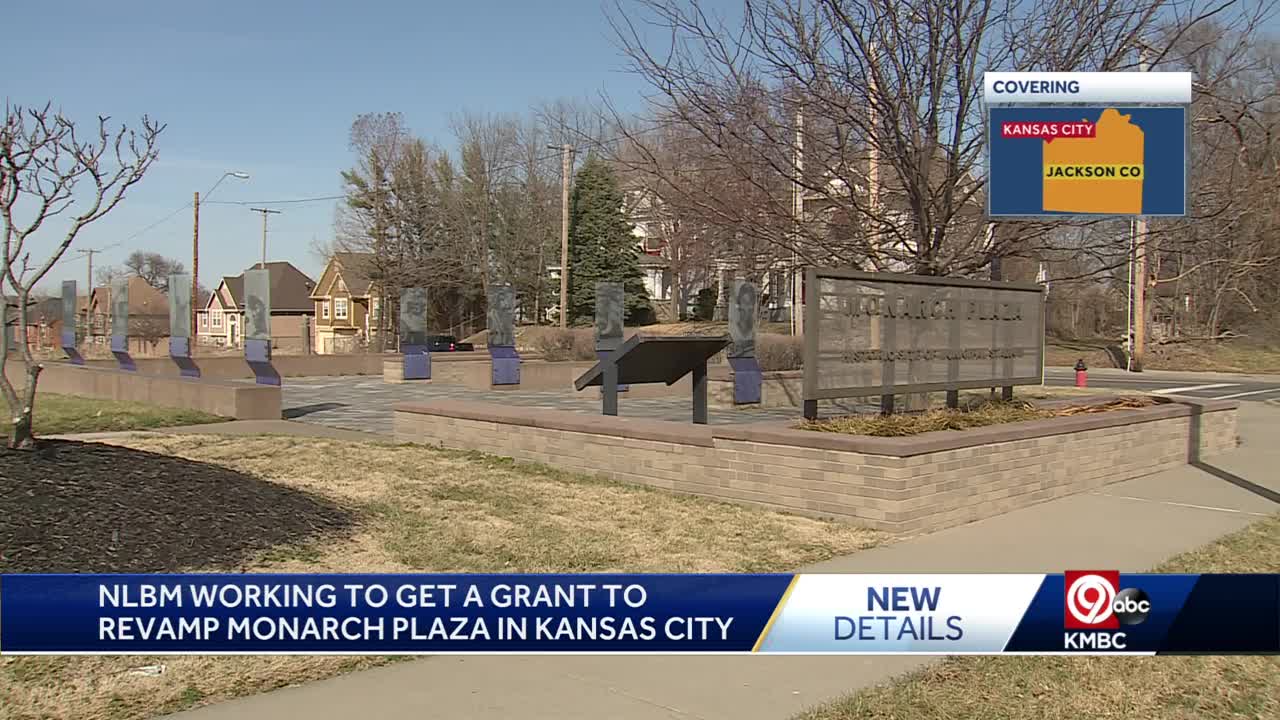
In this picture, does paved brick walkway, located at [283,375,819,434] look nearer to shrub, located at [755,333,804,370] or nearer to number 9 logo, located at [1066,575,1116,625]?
shrub, located at [755,333,804,370]

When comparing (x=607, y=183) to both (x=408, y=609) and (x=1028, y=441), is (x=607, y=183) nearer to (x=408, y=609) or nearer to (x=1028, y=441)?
(x=1028, y=441)

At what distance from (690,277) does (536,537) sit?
175 ft

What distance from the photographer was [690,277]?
199 feet

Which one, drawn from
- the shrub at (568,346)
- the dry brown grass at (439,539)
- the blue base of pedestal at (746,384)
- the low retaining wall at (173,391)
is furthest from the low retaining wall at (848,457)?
the shrub at (568,346)

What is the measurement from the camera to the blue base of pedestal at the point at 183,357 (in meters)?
24.3

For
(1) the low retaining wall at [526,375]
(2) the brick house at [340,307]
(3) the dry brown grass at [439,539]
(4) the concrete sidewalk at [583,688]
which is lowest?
(4) the concrete sidewalk at [583,688]

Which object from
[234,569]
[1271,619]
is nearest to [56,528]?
[234,569]

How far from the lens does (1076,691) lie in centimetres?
479

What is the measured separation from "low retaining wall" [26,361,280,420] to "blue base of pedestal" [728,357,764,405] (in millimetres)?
8197

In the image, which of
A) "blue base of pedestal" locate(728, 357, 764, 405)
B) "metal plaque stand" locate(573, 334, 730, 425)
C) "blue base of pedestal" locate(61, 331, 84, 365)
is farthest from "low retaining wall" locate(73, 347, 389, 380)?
"metal plaque stand" locate(573, 334, 730, 425)

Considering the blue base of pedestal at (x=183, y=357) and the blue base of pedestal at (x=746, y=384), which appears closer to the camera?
the blue base of pedestal at (x=746, y=384)

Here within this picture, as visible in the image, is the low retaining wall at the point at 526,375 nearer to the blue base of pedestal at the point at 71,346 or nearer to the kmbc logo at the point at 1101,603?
the blue base of pedestal at the point at 71,346

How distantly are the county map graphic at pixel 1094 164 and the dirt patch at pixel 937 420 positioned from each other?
2239 millimetres

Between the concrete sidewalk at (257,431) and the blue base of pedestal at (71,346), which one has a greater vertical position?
the blue base of pedestal at (71,346)
